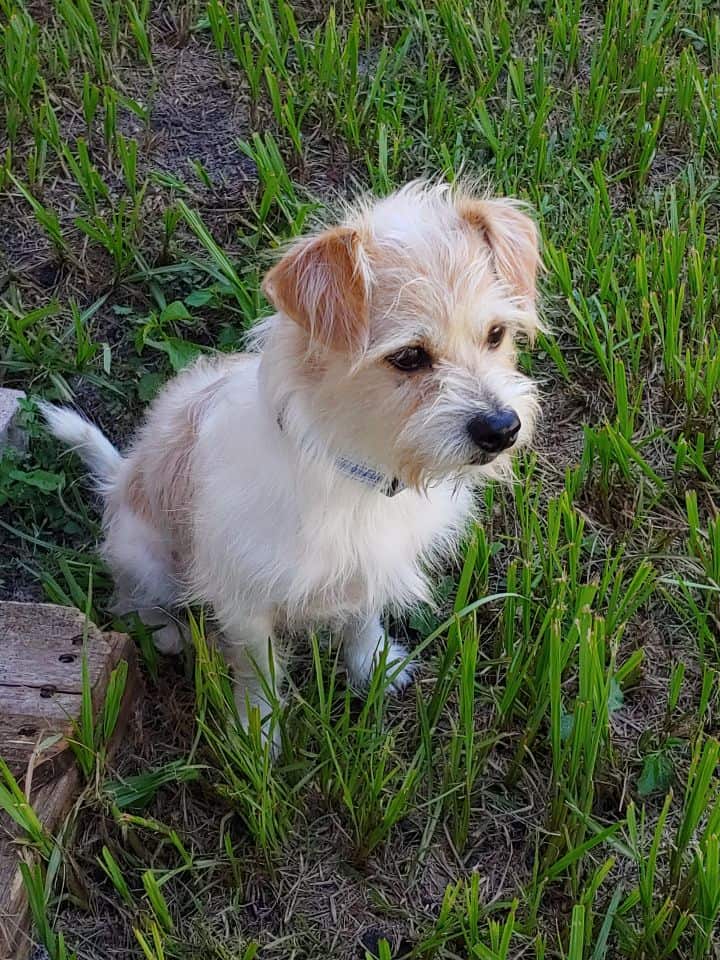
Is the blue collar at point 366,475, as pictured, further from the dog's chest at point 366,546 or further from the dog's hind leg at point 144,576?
→ the dog's hind leg at point 144,576

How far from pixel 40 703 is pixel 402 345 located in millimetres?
1064

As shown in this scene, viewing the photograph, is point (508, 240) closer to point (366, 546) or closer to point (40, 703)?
point (366, 546)

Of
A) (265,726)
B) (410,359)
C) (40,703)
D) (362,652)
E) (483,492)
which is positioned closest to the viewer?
(410,359)

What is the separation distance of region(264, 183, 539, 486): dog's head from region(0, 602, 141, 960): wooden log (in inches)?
29.3

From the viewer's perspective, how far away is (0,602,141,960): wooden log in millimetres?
1836

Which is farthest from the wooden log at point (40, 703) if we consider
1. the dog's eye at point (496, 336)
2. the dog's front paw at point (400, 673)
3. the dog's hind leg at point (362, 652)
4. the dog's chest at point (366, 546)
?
the dog's eye at point (496, 336)

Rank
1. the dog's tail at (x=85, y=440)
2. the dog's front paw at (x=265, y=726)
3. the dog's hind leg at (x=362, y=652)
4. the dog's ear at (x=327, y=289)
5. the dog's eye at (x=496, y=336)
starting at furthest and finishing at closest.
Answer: the dog's tail at (x=85, y=440)
the dog's hind leg at (x=362, y=652)
the dog's front paw at (x=265, y=726)
the dog's eye at (x=496, y=336)
the dog's ear at (x=327, y=289)

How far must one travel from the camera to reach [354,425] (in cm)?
177

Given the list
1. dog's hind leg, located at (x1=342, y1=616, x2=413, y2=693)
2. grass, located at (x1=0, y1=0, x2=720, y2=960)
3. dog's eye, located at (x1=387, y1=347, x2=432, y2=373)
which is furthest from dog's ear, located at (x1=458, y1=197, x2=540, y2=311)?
dog's hind leg, located at (x1=342, y1=616, x2=413, y2=693)

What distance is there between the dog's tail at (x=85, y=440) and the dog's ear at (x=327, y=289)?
1.18m

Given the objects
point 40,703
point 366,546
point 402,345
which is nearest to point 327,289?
point 402,345

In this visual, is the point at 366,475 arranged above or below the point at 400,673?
above

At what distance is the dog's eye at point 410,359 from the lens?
1724 millimetres

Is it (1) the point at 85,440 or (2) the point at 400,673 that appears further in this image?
(1) the point at 85,440
